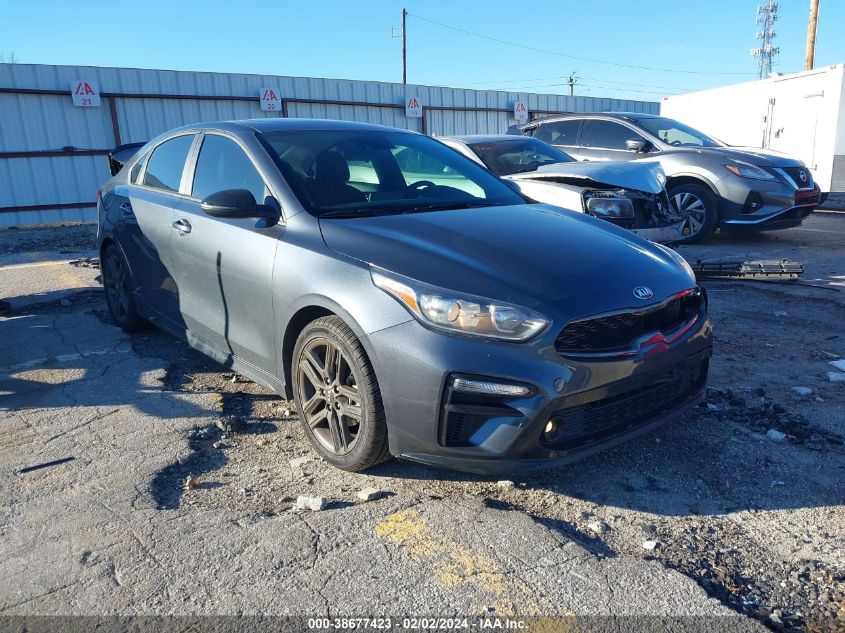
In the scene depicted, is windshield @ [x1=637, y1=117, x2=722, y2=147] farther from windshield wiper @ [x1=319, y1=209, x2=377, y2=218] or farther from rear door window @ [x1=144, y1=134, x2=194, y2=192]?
windshield wiper @ [x1=319, y1=209, x2=377, y2=218]

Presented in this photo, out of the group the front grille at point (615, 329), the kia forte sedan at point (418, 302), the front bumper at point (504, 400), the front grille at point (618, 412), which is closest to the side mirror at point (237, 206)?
the kia forte sedan at point (418, 302)

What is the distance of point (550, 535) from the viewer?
267 centimetres

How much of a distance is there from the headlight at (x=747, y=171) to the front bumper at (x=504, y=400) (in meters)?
6.99

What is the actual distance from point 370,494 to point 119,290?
3.41 meters

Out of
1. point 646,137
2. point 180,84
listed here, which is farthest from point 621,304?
point 180,84

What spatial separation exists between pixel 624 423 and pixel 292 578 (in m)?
1.52

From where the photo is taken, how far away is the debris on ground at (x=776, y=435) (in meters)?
3.42

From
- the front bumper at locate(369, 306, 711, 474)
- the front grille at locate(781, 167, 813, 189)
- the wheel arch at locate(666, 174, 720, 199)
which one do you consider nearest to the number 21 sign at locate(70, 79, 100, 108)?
the wheel arch at locate(666, 174, 720, 199)

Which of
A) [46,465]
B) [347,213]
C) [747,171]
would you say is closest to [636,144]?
[747,171]

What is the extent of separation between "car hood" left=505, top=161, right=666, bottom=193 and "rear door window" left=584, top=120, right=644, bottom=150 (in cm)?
240

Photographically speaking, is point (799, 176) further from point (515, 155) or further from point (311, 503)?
point (311, 503)

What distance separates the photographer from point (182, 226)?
420 centimetres

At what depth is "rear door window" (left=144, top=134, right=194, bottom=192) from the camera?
4547 millimetres

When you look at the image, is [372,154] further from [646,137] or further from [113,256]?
[646,137]
